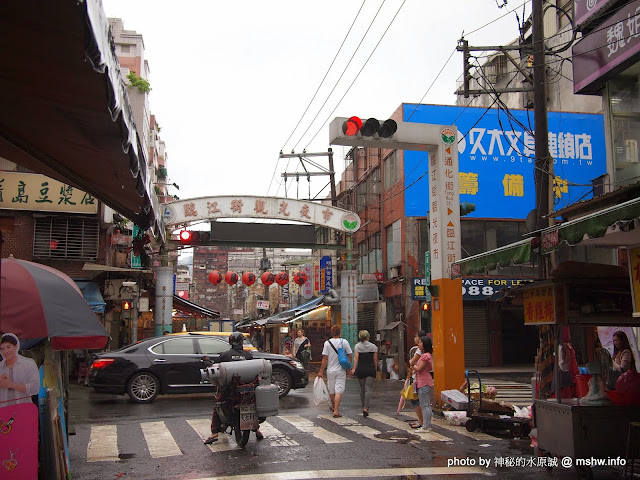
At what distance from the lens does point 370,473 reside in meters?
7.46

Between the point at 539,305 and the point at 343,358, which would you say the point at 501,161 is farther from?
the point at 539,305

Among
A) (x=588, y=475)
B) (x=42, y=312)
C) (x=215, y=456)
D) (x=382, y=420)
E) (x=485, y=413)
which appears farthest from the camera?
(x=382, y=420)

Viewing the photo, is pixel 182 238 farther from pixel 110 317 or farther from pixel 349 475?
pixel 349 475

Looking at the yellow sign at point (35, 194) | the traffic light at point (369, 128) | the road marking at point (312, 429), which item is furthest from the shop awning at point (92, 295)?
the traffic light at point (369, 128)

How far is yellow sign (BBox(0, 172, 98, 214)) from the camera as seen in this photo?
68.7 ft

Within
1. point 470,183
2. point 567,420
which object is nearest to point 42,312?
point 567,420

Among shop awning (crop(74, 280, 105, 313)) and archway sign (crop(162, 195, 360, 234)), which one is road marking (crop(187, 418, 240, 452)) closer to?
shop awning (crop(74, 280, 105, 313))

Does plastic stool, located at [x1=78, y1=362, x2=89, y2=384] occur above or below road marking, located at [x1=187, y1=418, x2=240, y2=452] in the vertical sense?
above

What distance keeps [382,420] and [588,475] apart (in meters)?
5.17

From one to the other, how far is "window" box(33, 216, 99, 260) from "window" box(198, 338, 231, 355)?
8.31m

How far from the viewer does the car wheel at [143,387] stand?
47.6ft

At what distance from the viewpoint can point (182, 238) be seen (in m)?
22.6

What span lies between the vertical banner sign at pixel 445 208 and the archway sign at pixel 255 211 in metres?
9.70

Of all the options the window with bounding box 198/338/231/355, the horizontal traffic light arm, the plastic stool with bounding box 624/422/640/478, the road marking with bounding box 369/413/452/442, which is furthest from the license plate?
the window with bounding box 198/338/231/355
